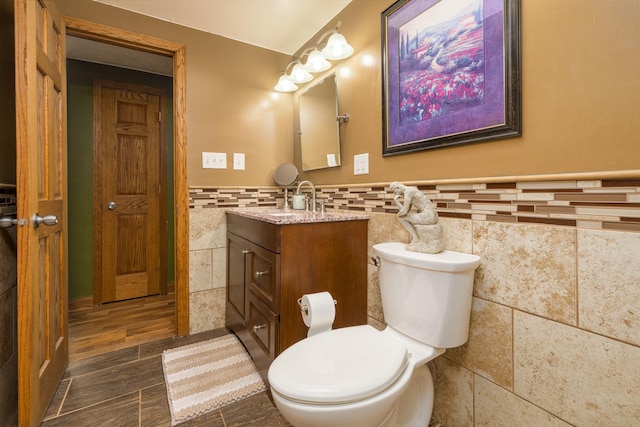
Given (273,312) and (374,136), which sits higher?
(374,136)

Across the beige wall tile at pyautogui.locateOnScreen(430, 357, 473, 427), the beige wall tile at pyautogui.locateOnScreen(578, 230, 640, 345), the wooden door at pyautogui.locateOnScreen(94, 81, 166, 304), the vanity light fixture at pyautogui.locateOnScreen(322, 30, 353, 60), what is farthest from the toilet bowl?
the wooden door at pyautogui.locateOnScreen(94, 81, 166, 304)

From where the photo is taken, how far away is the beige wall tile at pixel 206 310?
213cm

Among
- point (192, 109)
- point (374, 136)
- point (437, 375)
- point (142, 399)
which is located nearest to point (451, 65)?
point (374, 136)

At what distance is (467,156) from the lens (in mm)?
1200

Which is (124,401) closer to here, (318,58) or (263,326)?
(263,326)

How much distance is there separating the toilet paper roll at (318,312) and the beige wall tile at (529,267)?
594mm

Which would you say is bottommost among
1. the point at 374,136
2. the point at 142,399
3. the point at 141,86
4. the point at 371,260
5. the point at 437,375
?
the point at 142,399

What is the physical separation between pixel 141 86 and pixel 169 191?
1015 millimetres

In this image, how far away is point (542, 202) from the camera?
977mm

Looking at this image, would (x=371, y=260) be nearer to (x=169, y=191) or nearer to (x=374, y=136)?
(x=374, y=136)

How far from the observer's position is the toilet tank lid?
3.40 ft

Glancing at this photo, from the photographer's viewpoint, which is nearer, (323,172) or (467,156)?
(467,156)

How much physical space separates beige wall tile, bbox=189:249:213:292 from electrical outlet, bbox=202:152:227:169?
2.03 ft

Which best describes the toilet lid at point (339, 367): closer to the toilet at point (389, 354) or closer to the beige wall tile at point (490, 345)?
the toilet at point (389, 354)
